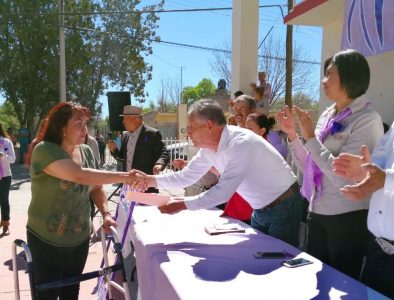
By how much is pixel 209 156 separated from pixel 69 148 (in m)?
0.99

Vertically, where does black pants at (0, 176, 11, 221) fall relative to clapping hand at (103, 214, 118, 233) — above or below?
below

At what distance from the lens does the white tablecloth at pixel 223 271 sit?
68.9 inches

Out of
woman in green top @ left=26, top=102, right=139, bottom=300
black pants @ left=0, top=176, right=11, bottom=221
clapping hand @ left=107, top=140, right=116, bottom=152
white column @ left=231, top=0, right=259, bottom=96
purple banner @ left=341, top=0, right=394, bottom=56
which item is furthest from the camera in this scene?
white column @ left=231, top=0, right=259, bottom=96

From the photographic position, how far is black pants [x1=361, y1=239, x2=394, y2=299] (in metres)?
1.81

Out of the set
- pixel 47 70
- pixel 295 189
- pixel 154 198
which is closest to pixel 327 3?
pixel 295 189

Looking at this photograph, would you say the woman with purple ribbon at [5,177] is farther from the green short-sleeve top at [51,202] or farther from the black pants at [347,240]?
the black pants at [347,240]

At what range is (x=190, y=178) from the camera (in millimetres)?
3201

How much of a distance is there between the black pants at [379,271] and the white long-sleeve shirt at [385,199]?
0.14m

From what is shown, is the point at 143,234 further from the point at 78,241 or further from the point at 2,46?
the point at 2,46

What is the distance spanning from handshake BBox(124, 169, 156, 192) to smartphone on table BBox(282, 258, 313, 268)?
1.34m

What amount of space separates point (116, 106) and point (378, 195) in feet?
27.4

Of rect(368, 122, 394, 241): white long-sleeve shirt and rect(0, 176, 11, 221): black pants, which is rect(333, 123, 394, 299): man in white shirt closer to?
rect(368, 122, 394, 241): white long-sleeve shirt

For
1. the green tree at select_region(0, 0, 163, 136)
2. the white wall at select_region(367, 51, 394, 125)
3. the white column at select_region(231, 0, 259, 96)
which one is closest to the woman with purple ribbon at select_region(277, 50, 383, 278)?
the white wall at select_region(367, 51, 394, 125)

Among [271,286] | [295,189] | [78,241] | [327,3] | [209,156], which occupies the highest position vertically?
[327,3]
